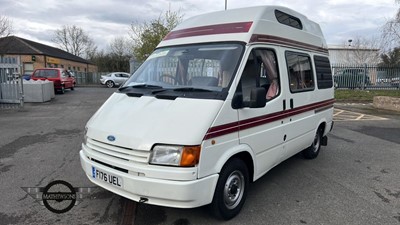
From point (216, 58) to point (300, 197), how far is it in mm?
2280

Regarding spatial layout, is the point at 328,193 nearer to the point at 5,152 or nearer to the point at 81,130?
the point at 5,152

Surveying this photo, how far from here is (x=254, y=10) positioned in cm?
408

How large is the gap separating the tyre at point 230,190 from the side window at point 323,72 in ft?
9.90

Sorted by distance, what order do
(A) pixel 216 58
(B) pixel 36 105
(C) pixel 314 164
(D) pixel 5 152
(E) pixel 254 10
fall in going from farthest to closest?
1. (B) pixel 36 105
2. (D) pixel 5 152
3. (C) pixel 314 164
4. (E) pixel 254 10
5. (A) pixel 216 58

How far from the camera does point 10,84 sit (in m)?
13.7

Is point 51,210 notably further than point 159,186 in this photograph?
Yes

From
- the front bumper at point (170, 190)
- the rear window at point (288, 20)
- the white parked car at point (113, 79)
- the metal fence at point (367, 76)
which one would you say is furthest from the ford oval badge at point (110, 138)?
the white parked car at point (113, 79)

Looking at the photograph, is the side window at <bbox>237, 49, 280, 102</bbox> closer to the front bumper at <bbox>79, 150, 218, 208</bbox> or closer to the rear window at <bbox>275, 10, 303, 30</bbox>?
the rear window at <bbox>275, 10, 303, 30</bbox>

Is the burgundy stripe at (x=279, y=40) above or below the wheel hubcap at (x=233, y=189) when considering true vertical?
above

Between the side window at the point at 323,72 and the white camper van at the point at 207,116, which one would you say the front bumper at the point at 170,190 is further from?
the side window at the point at 323,72

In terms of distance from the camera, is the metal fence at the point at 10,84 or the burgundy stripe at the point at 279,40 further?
the metal fence at the point at 10,84

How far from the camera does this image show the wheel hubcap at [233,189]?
3.47 m

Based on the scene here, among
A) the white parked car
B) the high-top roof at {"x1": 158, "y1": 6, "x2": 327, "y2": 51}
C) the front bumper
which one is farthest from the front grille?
the white parked car

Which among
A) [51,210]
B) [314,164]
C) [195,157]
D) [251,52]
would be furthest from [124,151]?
[314,164]
